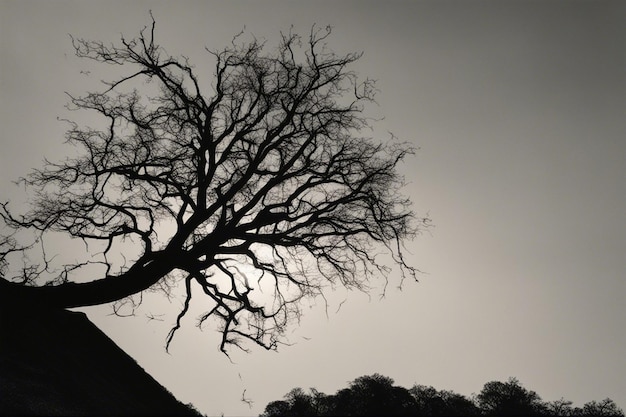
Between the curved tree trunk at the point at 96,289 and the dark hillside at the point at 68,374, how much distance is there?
0.39m

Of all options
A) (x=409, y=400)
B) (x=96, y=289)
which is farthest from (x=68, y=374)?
(x=409, y=400)

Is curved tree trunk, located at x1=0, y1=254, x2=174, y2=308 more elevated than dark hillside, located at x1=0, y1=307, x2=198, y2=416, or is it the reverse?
curved tree trunk, located at x1=0, y1=254, x2=174, y2=308

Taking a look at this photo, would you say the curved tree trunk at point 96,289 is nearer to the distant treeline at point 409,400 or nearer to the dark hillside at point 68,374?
the dark hillside at point 68,374

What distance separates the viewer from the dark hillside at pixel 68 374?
7.20 m

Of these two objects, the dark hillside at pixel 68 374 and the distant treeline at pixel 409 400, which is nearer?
the dark hillside at pixel 68 374

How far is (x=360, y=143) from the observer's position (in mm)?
13359

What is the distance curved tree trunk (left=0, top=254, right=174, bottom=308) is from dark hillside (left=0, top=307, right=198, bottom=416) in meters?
0.39

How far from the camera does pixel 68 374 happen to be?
343 inches

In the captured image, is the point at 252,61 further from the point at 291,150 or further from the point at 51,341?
the point at 51,341

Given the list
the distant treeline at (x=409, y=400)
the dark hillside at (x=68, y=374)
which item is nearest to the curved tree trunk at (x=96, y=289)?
the dark hillside at (x=68, y=374)

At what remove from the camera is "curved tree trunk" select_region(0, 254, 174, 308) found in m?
11.3

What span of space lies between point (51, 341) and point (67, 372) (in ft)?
4.03

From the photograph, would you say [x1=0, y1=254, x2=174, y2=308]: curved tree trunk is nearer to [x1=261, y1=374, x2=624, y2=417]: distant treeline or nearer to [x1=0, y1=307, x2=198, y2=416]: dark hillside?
[x1=0, y1=307, x2=198, y2=416]: dark hillside

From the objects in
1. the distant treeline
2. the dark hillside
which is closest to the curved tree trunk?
the dark hillside
